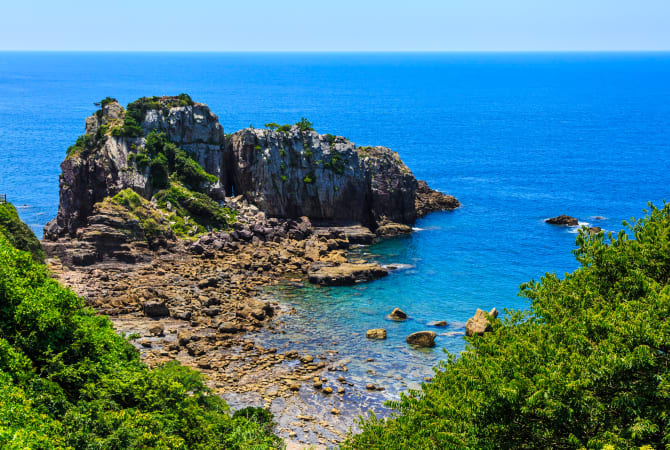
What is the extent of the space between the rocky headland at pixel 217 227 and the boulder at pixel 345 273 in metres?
0.28

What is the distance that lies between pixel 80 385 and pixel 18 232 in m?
43.6

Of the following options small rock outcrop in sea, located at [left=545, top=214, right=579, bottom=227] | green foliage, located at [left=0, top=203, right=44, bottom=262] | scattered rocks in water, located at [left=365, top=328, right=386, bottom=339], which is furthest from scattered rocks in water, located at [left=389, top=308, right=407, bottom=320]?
small rock outcrop in sea, located at [left=545, top=214, right=579, bottom=227]

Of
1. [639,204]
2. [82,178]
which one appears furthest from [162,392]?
[639,204]

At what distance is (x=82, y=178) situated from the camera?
9700 cm

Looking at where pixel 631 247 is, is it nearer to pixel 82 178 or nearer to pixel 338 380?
pixel 338 380

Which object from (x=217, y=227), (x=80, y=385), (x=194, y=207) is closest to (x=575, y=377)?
(x=80, y=385)

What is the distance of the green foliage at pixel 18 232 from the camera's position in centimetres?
7050

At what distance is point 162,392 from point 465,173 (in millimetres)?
132877

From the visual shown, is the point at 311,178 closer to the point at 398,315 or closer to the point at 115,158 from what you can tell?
the point at 115,158

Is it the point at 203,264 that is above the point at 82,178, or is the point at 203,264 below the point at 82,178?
below

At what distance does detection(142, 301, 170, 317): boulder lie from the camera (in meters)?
69.9

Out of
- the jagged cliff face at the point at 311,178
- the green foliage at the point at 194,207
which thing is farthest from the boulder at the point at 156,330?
the jagged cliff face at the point at 311,178

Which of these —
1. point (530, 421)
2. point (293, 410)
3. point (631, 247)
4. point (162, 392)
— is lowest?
point (293, 410)

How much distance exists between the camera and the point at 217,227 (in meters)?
96.8
